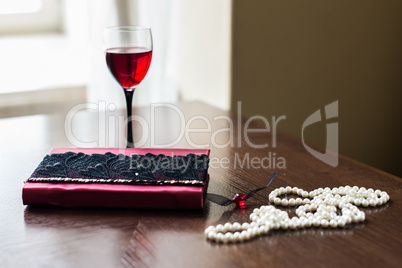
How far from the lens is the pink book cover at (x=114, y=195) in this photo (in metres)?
0.91

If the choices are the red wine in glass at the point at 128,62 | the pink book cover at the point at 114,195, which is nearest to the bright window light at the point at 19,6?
the red wine in glass at the point at 128,62

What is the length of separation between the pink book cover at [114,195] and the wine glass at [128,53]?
201mm

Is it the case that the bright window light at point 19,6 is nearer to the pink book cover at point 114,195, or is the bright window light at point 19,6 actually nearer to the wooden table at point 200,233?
the wooden table at point 200,233

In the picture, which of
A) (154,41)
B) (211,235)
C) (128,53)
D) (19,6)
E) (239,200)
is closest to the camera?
(211,235)

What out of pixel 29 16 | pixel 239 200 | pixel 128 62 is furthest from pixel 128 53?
pixel 29 16

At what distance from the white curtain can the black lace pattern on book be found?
3.82 feet

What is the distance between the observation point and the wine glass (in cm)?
109

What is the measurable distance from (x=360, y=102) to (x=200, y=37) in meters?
0.84

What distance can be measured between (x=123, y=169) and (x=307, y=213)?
1.05 ft

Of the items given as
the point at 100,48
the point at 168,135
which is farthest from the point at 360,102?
the point at 168,135

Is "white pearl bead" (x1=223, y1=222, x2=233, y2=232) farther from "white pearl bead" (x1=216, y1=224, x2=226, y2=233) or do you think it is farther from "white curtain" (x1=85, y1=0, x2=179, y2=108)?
"white curtain" (x1=85, y1=0, x2=179, y2=108)

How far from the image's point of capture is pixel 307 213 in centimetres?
91

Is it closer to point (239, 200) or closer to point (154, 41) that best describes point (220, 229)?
point (239, 200)

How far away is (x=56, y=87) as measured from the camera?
233 centimetres
